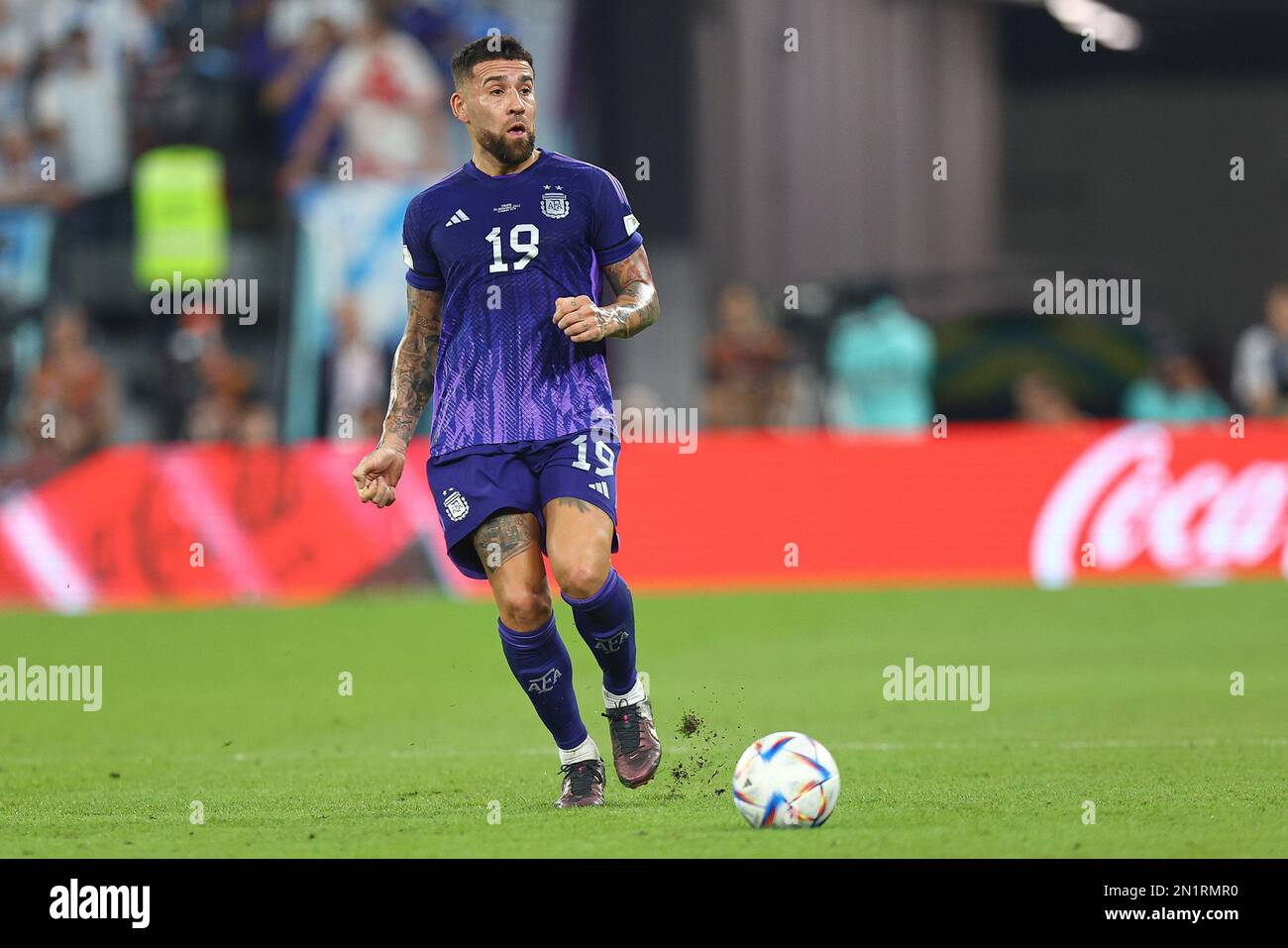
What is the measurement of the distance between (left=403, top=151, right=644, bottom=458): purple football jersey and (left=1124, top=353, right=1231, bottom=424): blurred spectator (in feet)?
42.9

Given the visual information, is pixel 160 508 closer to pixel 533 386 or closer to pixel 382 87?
pixel 382 87

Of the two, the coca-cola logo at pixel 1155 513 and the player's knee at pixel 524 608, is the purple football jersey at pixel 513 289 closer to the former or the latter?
the player's knee at pixel 524 608

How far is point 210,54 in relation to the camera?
22.7m

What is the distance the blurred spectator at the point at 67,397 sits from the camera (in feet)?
62.6

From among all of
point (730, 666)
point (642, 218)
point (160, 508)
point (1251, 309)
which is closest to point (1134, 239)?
point (1251, 309)

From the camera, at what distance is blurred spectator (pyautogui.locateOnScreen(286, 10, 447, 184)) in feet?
71.8

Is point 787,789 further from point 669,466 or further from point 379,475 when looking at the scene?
point 669,466

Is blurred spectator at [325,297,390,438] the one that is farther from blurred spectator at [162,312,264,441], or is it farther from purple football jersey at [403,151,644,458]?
purple football jersey at [403,151,644,458]

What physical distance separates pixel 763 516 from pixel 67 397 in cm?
635

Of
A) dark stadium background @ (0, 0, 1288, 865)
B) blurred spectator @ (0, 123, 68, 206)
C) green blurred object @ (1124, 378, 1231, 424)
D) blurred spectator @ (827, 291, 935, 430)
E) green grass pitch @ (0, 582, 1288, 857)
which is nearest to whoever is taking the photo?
green grass pitch @ (0, 582, 1288, 857)

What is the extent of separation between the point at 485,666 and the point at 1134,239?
24627 mm

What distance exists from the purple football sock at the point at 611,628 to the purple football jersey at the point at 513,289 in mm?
569

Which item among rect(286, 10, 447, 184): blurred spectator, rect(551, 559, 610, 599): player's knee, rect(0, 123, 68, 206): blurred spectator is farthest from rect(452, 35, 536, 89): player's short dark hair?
rect(0, 123, 68, 206): blurred spectator

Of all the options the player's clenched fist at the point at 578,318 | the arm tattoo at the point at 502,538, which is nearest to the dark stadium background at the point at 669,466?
the arm tattoo at the point at 502,538
